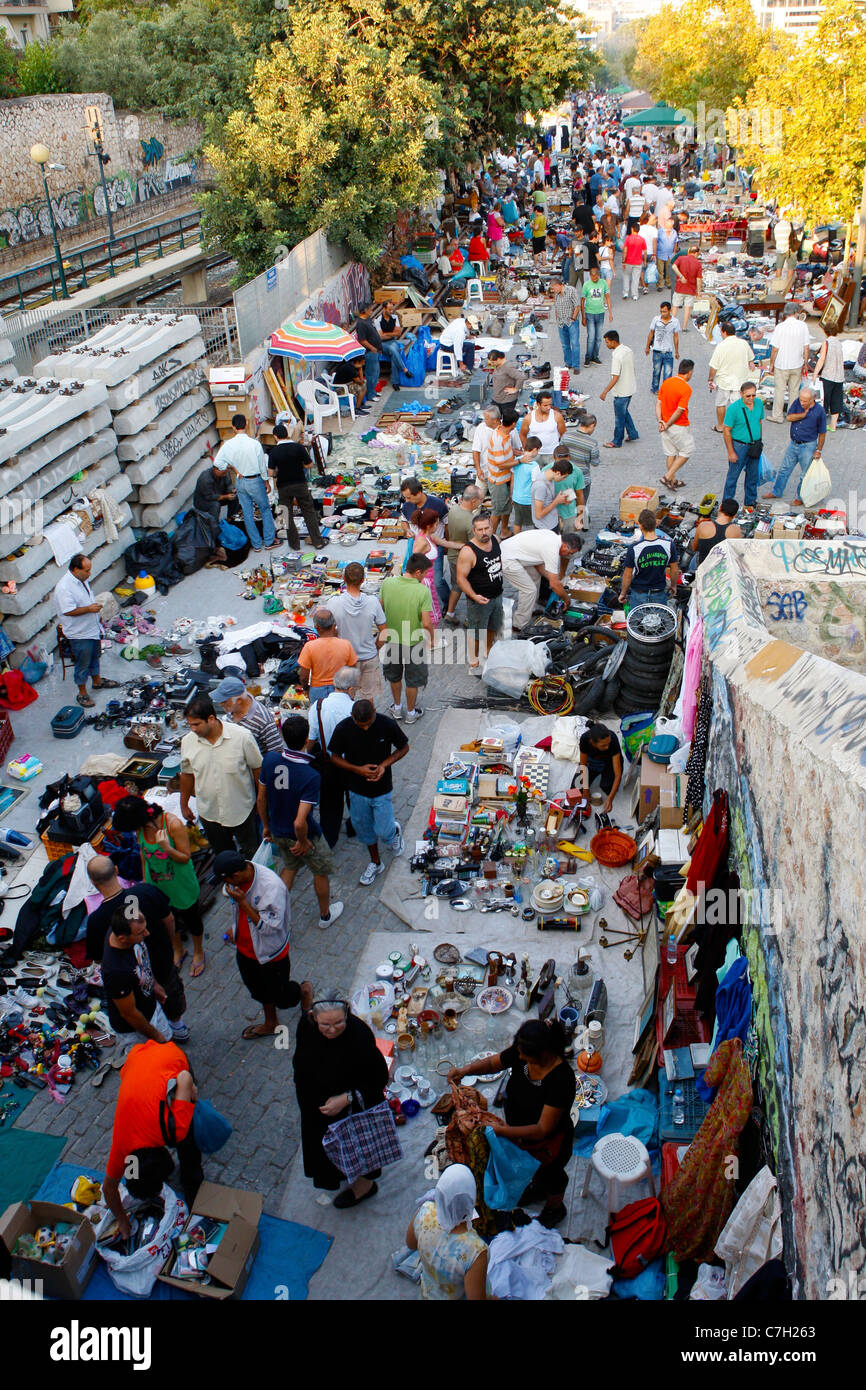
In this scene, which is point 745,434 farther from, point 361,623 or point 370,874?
point 370,874

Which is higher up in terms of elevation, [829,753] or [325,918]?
[829,753]

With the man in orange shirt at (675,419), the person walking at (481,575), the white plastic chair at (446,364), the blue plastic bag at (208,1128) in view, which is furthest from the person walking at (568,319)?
the blue plastic bag at (208,1128)

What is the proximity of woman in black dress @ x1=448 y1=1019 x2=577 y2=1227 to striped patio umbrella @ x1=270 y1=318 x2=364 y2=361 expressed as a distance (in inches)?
512

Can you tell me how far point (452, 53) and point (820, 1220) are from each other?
28.0 meters

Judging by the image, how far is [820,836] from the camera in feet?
13.0

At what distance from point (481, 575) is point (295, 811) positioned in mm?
3548

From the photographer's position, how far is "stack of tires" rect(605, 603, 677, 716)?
901 centimetres

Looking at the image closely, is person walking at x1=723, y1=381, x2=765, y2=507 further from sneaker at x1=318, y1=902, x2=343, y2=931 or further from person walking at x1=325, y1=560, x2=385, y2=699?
sneaker at x1=318, y1=902, x2=343, y2=931

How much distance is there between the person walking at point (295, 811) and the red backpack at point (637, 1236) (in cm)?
296

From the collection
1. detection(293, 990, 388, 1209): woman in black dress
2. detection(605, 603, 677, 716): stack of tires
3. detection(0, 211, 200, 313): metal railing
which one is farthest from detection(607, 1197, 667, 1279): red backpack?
detection(0, 211, 200, 313): metal railing

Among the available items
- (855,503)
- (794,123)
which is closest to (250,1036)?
(855,503)

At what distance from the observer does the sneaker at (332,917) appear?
748 centimetres

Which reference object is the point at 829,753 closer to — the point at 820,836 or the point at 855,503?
the point at 820,836
